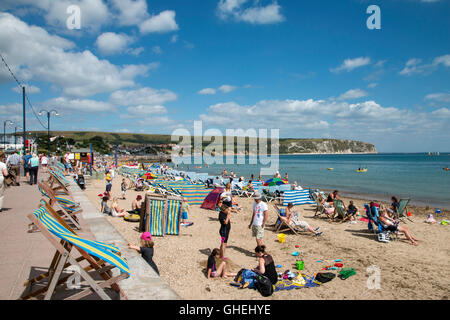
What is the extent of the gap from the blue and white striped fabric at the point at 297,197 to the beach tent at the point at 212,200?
376 centimetres

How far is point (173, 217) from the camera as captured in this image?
26.7 feet

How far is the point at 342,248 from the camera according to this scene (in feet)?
25.8

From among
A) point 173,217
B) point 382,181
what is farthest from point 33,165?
point 382,181

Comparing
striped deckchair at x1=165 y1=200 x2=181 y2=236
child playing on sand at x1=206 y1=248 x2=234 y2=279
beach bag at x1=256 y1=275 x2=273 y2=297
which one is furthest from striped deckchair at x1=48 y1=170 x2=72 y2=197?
beach bag at x1=256 y1=275 x2=273 y2=297

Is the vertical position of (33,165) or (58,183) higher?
(33,165)

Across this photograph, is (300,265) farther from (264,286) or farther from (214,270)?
(214,270)

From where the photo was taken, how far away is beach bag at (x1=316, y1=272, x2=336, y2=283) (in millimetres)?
5543

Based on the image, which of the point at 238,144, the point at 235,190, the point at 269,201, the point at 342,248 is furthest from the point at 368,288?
the point at 238,144

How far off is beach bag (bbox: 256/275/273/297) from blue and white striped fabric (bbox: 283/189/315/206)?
33.5 ft

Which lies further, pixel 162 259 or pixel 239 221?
pixel 239 221

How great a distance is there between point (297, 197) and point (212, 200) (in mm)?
4894
